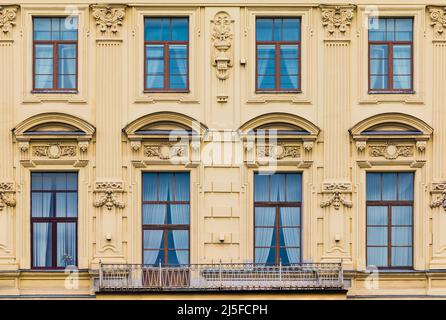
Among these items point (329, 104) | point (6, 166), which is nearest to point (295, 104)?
point (329, 104)

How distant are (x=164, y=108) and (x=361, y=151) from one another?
5750 mm

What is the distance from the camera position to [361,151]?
54.6 meters

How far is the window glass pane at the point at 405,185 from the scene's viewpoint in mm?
54750

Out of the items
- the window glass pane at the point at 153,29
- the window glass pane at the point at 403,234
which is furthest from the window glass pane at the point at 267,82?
the window glass pane at the point at 403,234

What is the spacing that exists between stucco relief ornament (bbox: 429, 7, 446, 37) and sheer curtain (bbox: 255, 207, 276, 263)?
6955 millimetres

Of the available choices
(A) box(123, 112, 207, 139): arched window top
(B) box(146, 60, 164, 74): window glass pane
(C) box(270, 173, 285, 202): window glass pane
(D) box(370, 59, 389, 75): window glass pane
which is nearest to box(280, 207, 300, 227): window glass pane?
(C) box(270, 173, 285, 202): window glass pane

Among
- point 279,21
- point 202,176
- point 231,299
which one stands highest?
point 279,21

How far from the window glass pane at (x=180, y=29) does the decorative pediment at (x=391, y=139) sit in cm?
551

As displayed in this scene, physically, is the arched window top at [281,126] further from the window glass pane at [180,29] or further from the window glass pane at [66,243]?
the window glass pane at [66,243]

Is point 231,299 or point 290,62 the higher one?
point 290,62

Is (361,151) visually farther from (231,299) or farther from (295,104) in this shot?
(231,299)

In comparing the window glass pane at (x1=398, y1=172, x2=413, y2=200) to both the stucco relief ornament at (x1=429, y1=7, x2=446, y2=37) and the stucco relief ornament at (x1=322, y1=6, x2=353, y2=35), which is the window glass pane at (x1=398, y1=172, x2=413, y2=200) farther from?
the stucco relief ornament at (x1=322, y1=6, x2=353, y2=35)

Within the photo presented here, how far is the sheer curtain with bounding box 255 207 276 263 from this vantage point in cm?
5456

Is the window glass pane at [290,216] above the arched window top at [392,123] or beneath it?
beneath
